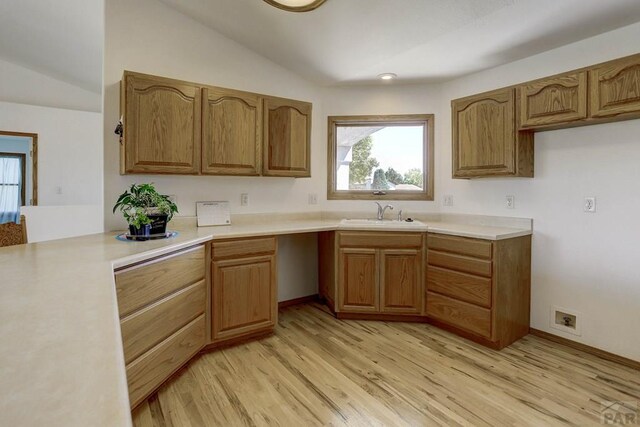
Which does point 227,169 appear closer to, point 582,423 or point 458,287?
point 458,287

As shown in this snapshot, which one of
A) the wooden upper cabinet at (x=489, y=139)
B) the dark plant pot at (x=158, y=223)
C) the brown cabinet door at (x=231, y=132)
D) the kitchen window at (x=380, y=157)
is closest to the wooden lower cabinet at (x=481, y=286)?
the wooden upper cabinet at (x=489, y=139)

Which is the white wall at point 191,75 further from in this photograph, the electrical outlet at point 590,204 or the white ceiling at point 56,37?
the electrical outlet at point 590,204

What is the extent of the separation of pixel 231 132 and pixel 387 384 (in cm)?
213

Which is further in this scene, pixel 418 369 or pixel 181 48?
pixel 181 48

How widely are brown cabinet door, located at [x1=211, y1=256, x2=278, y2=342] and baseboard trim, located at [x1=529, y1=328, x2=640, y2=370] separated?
2.13m

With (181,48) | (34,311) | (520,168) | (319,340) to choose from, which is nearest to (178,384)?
(319,340)

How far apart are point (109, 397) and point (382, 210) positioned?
10.1 feet

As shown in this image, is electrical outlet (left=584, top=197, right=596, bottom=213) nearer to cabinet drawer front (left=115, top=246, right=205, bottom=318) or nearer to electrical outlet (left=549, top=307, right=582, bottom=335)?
electrical outlet (left=549, top=307, right=582, bottom=335)

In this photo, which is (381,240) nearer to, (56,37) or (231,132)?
(231,132)

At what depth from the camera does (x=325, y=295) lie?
11.3 feet

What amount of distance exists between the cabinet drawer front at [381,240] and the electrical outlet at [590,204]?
1.18 m

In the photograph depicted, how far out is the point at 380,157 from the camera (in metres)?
3.62

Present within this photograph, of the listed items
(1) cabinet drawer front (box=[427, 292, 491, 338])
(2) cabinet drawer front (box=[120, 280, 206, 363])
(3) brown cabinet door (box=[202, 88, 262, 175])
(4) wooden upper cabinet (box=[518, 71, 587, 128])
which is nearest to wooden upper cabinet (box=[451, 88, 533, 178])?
(4) wooden upper cabinet (box=[518, 71, 587, 128])

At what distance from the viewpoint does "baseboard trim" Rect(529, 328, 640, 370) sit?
7.37 feet
